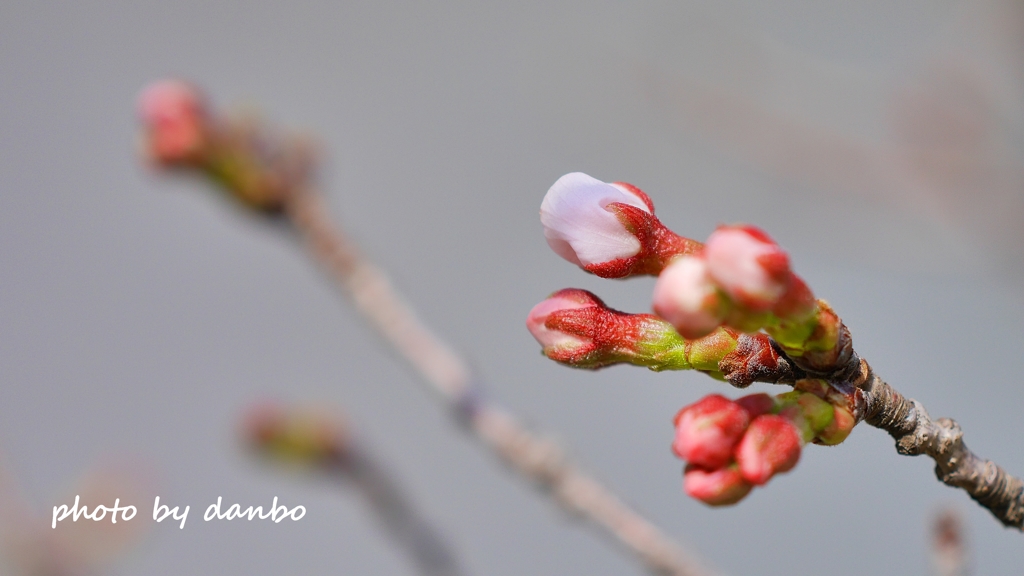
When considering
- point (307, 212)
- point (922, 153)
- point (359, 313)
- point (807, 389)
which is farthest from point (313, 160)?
→ point (922, 153)

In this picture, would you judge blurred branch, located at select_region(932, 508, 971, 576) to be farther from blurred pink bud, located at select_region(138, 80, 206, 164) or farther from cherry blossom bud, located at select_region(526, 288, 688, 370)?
blurred pink bud, located at select_region(138, 80, 206, 164)

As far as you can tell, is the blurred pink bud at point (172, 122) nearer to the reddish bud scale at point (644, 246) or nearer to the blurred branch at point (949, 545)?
the reddish bud scale at point (644, 246)

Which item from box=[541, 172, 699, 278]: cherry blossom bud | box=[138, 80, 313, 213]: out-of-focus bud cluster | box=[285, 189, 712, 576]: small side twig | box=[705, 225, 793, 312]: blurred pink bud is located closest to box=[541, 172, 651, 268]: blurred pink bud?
box=[541, 172, 699, 278]: cherry blossom bud

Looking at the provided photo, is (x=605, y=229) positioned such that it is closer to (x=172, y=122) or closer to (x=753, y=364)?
(x=753, y=364)

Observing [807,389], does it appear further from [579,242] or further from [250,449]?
[250,449]

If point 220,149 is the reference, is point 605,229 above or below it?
below

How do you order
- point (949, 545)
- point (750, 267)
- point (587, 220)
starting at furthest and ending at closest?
point (949, 545) < point (587, 220) < point (750, 267)

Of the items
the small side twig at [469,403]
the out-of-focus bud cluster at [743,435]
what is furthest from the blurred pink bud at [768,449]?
the small side twig at [469,403]

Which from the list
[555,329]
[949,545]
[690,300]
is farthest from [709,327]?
[949,545]
